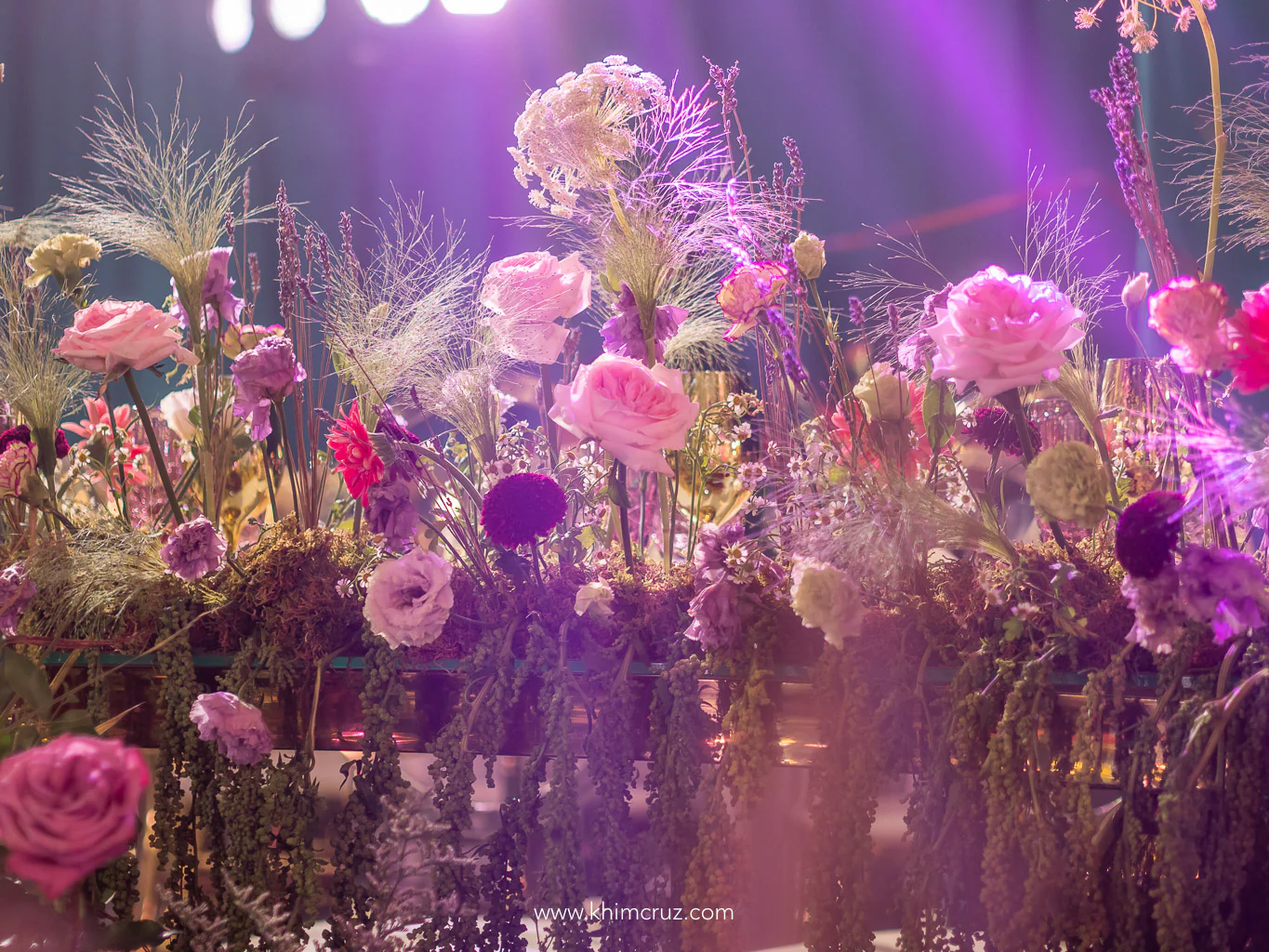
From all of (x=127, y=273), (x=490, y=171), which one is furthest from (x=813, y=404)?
(x=127, y=273)

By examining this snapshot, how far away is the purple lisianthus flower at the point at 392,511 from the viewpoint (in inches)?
33.5

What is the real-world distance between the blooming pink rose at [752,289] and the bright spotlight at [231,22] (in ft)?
9.34

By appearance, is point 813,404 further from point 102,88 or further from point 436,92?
point 102,88

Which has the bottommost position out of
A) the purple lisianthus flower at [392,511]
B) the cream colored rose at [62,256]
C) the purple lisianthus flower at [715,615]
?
the purple lisianthus flower at [715,615]

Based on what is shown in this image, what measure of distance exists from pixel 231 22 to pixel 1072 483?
3208 millimetres

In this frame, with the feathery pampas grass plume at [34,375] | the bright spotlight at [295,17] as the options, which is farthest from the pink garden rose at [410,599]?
the bright spotlight at [295,17]

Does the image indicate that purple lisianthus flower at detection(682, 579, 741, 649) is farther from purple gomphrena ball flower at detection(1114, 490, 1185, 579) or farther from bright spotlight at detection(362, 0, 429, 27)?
bright spotlight at detection(362, 0, 429, 27)

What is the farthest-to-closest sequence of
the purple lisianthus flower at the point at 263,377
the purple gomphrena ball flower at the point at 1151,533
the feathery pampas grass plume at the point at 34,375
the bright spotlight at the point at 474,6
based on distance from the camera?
the bright spotlight at the point at 474,6 → the feathery pampas grass plume at the point at 34,375 → the purple lisianthus flower at the point at 263,377 → the purple gomphrena ball flower at the point at 1151,533

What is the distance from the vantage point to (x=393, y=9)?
3.04 metres

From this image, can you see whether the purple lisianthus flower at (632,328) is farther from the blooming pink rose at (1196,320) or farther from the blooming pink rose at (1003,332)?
the blooming pink rose at (1196,320)

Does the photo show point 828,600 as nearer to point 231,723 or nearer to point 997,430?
point 997,430

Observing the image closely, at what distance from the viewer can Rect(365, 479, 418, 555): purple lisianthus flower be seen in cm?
85

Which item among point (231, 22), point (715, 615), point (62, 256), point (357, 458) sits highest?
point (231, 22)

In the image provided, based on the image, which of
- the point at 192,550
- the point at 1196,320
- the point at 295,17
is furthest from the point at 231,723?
the point at 295,17
